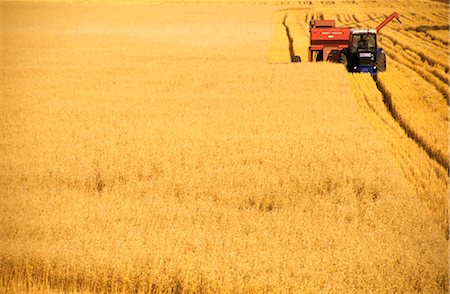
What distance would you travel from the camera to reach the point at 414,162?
970 centimetres

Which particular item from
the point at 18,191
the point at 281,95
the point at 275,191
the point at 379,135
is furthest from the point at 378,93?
the point at 18,191

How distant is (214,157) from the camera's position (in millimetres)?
9898

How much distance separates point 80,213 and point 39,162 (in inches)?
107

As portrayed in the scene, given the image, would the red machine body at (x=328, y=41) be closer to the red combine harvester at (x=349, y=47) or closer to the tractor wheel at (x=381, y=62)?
the red combine harvester at (x=349, y=47)

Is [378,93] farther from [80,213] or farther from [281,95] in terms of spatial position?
[80,213]

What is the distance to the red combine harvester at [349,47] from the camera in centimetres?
1880

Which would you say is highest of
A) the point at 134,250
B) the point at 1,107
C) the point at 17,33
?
the point at 134,250

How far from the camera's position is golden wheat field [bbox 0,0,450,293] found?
229 inches

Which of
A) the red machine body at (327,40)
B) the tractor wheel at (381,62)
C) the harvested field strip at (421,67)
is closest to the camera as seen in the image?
the harvested field strip at (421,67)

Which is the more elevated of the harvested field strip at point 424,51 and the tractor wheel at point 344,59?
the tractor wheel at point 344,59

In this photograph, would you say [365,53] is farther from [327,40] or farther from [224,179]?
[224,179]

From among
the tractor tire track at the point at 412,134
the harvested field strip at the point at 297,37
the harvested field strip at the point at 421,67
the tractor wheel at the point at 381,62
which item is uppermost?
the tractor tire track at the point at 412,134

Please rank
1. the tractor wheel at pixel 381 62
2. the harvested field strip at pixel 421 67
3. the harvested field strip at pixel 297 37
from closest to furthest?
the harvested field strip at pixel 421 67 → the tractor wheel at pixel 381 62 → the harvested field strip at pixel 297 37

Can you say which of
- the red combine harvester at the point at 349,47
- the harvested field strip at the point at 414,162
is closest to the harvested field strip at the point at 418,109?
the harvested field strip at the point at 414,162
